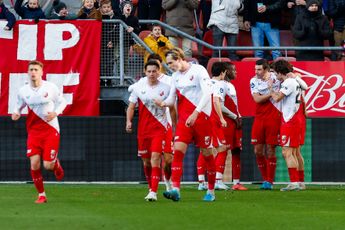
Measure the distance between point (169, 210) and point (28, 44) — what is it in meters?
8.99

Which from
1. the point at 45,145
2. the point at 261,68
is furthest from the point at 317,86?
the point at 45,145

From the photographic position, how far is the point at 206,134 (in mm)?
19344

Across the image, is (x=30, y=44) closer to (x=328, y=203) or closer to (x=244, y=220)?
(x=328, y=203)

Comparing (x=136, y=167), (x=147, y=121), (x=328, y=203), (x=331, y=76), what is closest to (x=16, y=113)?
(x=147, y=121)

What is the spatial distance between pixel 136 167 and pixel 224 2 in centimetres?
418

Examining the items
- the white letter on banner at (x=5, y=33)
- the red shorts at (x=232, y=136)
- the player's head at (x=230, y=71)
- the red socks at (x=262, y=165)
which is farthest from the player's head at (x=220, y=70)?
the white letter on banner at (x=5, y=33)

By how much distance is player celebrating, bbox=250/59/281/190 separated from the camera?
76.7 ft

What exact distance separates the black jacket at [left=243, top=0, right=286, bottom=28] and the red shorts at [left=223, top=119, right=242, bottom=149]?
468cm

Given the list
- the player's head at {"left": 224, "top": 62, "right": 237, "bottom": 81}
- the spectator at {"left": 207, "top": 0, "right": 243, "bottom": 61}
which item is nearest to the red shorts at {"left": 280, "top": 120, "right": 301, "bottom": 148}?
the player's head at {"left": 224, "top": 62, "right": 237, "bottom": 81}

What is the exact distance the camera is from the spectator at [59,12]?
1023 inches

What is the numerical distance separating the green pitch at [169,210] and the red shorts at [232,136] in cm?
100

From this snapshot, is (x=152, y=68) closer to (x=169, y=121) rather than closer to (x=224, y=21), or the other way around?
(x=169, y=121)

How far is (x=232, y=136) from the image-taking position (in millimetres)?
23641

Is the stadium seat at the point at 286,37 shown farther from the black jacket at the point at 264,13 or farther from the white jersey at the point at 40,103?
the white jersey at the point at 40,103
